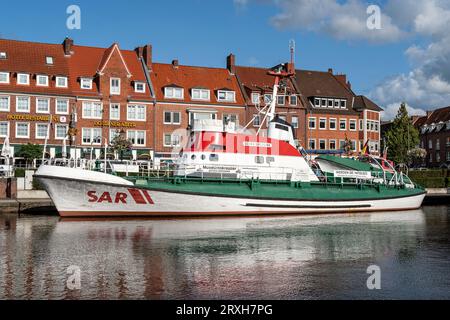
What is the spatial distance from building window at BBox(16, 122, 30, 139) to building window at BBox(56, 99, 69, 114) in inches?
148

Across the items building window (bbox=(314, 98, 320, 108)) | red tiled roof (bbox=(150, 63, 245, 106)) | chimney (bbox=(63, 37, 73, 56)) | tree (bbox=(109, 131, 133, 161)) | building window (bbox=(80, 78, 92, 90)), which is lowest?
tree (bbox=(109, 131, 133, 161))

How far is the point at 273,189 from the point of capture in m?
35.0

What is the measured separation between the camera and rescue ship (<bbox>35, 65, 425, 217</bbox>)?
1232 inches

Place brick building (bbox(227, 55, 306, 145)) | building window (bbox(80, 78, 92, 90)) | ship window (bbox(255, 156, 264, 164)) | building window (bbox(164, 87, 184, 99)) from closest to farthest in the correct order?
ship window (bbox(255, 156, 264, 164)) → building window (bbox(80, 78, 92, 90)) → building window (bbox(164, 87, 184, 99)) → brick building (bbox(227, 55, 306, 145))

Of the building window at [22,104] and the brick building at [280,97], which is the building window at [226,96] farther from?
the building window at [22,104]

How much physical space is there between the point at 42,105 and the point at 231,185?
109 feet

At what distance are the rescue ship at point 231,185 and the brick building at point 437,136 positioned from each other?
198 ft

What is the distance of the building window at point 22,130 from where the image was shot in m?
56.9

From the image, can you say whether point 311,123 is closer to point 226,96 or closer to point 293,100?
point 293,100

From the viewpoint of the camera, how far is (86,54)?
212ft

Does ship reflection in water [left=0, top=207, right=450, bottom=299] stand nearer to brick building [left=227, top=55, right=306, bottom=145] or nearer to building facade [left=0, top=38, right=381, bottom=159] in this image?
building facade [left=0, top=38, right=381, bottom=159]

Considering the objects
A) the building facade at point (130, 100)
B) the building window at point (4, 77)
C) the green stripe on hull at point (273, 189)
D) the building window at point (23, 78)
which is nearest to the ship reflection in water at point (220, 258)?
the green stripe on hull at point (273, 189)

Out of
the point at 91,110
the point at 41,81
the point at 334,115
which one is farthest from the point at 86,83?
the point at 334,115

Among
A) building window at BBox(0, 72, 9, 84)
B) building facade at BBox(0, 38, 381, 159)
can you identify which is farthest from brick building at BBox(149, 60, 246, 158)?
building window at BBox(0, 72, 9, 84)
